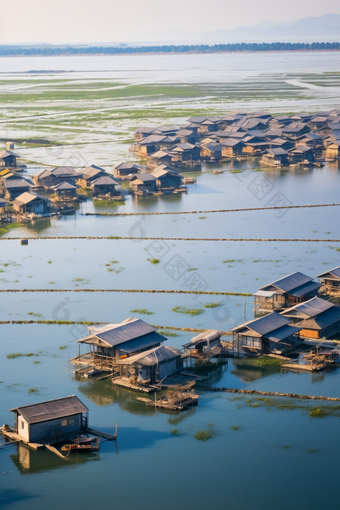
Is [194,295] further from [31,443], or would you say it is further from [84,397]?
[31,443]

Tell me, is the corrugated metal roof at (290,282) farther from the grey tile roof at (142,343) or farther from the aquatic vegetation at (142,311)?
the grey tile roof at (142,343)

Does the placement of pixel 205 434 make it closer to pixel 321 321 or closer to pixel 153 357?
pixel 153 357

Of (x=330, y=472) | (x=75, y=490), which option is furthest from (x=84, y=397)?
(x=330, y=472)

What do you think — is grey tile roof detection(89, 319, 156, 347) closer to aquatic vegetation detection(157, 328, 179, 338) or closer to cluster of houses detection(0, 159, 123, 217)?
aquatic vegetation detection(157, 328, 179, 338)

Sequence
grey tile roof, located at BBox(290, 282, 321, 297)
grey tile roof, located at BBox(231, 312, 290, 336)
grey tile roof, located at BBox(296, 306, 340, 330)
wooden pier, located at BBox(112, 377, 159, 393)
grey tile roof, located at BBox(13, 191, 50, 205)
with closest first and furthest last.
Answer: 1. wooden pier, located at BBox(112, 377, 159, 393)
2. grey tile roof, located at BBox(231, 312, 290, 336)
3. grey tile roof, located at BBox(296, 306, 340, 330)
4. grey tile roof, located at BBox(290, 282, 321, 297)
5. grey tile roof, located at BBox(13, 191, 50, 205)

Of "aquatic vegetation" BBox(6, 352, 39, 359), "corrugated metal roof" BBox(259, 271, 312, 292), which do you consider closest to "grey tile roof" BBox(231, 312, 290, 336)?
"corrugated metal roof" BBox(259, 271, 312, 292)
